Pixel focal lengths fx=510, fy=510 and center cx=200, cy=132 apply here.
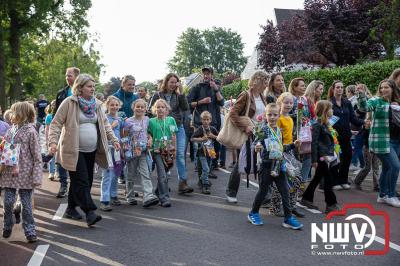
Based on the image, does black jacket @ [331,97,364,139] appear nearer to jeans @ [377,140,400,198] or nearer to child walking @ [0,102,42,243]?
jeans @ [377,140,400,198]

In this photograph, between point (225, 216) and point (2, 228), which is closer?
point (2, 228)

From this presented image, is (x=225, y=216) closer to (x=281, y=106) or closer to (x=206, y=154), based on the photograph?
(x=281, y=106)

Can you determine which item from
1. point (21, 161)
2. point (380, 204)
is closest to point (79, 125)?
point (21, 161)

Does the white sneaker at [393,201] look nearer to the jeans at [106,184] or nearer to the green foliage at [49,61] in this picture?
the jeans at [106,184]

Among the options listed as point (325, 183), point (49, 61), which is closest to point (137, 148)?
point (325, 183)

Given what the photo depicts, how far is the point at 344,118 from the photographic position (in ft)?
30.4

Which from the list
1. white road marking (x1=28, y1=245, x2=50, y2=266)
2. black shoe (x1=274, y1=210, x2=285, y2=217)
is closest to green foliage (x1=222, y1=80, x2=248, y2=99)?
black shoe (x1=274, y1=210, x2=285, y2=217)

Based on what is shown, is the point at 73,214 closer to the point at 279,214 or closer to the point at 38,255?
the point at 38,255

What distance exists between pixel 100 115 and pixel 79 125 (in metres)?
0.36

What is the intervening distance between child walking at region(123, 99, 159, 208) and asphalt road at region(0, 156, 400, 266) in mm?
317

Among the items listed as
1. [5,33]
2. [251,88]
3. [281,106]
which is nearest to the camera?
[281,106]

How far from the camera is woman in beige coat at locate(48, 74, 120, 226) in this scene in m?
6.51

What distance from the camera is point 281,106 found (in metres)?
7.14

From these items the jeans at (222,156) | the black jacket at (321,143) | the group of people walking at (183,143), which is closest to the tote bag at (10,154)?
the group of people walking at (183,143)
